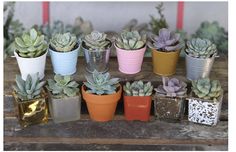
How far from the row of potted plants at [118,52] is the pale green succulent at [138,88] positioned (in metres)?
0.11

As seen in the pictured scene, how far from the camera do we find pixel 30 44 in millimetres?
1599

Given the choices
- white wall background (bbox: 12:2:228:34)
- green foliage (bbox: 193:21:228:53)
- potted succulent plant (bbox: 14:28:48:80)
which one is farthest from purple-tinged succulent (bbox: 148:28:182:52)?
white wall background (bbox: 12:2:228:34)

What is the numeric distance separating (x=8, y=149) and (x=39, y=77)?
0.25 meters

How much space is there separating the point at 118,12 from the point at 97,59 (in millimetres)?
754

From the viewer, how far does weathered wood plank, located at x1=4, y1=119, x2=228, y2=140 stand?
1.55 metres

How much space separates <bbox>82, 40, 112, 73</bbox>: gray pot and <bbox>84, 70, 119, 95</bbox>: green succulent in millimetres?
107

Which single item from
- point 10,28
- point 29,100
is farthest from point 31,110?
point 10,28

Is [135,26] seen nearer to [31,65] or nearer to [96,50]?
[96,50]

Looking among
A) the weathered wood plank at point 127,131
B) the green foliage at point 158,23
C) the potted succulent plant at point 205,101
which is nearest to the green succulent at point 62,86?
the weathered wood plank at point 127,131

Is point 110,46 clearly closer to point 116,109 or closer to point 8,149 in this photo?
point 116,109

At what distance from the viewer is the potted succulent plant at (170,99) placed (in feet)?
5.15

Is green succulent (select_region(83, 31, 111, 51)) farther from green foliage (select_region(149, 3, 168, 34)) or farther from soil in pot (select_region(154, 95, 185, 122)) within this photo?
green foliage (select_region(149, 3, 168, 34))

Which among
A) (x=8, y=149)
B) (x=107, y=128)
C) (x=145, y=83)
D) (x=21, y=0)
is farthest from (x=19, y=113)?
(x=21, y=0)

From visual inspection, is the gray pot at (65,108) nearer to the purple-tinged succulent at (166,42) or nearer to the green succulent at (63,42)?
the green succulent at (63,42)
